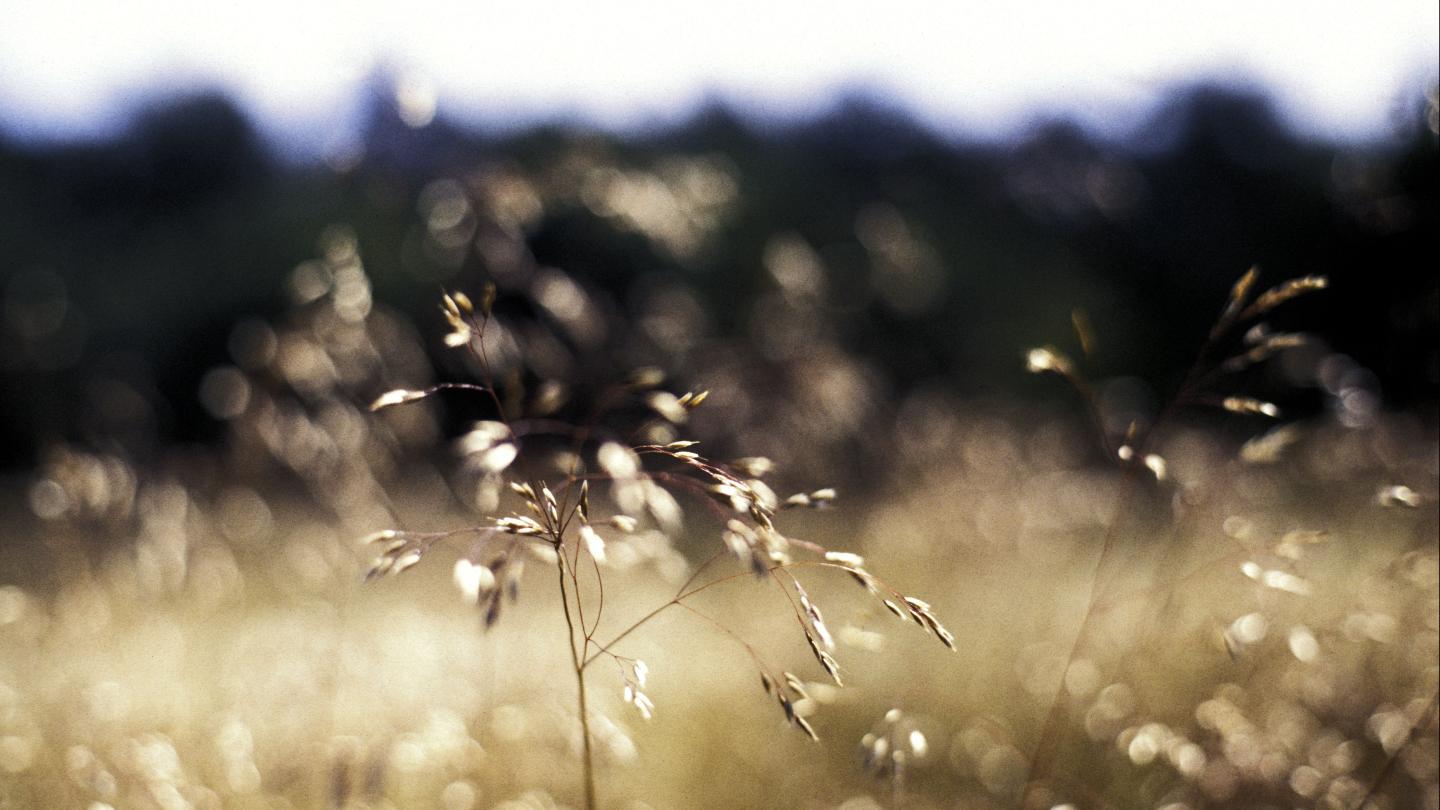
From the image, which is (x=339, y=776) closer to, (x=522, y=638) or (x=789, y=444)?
(x=522, y=638)

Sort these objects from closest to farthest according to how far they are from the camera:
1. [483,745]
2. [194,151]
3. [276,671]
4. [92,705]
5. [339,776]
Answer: [339,776] < [92,705] < [483,745] < [276,671] < [194,151]

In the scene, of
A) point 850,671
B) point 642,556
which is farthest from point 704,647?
point 642,556

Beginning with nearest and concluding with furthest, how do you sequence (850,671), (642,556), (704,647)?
(642,556)
(850,671)
(704,647)

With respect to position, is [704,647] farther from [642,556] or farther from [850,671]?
[642,556]

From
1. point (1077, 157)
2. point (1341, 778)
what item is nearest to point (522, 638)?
point (1341, 778)

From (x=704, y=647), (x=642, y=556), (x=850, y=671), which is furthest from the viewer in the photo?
(x=704, y=647)

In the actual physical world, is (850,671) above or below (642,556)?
below

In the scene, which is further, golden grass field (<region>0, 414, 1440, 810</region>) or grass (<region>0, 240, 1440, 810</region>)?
golden grass field (<region>0, 414, 1440, 810</region>)

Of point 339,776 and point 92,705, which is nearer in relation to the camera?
point 339,776

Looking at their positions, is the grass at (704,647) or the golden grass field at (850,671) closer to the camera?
the grass at (704,647)

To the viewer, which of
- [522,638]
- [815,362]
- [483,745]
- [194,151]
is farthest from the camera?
[194,151]

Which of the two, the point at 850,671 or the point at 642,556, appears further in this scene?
the point at 850,671
